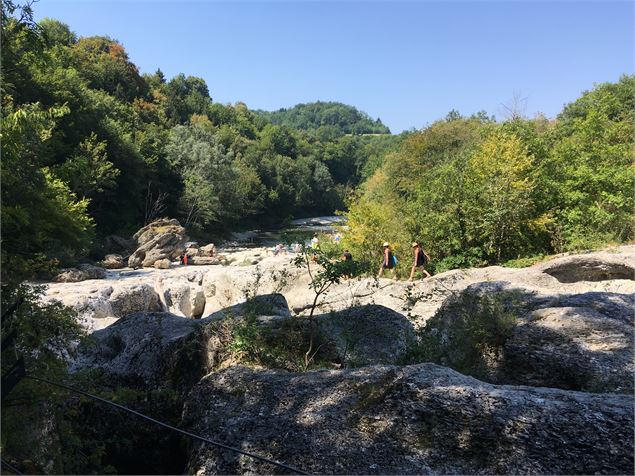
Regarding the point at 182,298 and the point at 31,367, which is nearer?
the point at 31,367

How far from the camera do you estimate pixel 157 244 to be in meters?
31.3

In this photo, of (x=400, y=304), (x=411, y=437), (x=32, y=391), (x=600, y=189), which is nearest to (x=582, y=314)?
(x=411, y=437)

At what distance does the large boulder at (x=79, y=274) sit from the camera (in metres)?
20.0

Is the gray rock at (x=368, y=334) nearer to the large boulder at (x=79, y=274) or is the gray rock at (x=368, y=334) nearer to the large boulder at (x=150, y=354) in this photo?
the large boulder at (x=150, y=354)

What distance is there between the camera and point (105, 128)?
35.8 m

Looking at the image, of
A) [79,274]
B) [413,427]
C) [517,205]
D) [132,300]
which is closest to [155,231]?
[79,274]

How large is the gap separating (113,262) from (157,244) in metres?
3.68

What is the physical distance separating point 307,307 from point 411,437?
9365 millimetres

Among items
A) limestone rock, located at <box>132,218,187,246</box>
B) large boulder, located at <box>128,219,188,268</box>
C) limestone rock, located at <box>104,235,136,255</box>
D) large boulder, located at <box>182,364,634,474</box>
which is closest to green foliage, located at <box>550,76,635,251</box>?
large boulder, located at <box>182,364,634,474</box>

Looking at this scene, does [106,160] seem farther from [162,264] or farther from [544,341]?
[544,341]

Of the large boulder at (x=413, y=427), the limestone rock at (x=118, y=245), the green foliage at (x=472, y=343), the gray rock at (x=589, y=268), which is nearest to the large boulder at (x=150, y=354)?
the large boulder at (x=413, y=427)

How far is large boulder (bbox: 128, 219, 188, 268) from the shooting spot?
30011 millimetres

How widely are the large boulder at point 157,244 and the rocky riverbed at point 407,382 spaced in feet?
78.0

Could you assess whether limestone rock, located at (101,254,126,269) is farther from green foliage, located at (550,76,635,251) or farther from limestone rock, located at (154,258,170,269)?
green foliage, located at (550,76,635,251)
